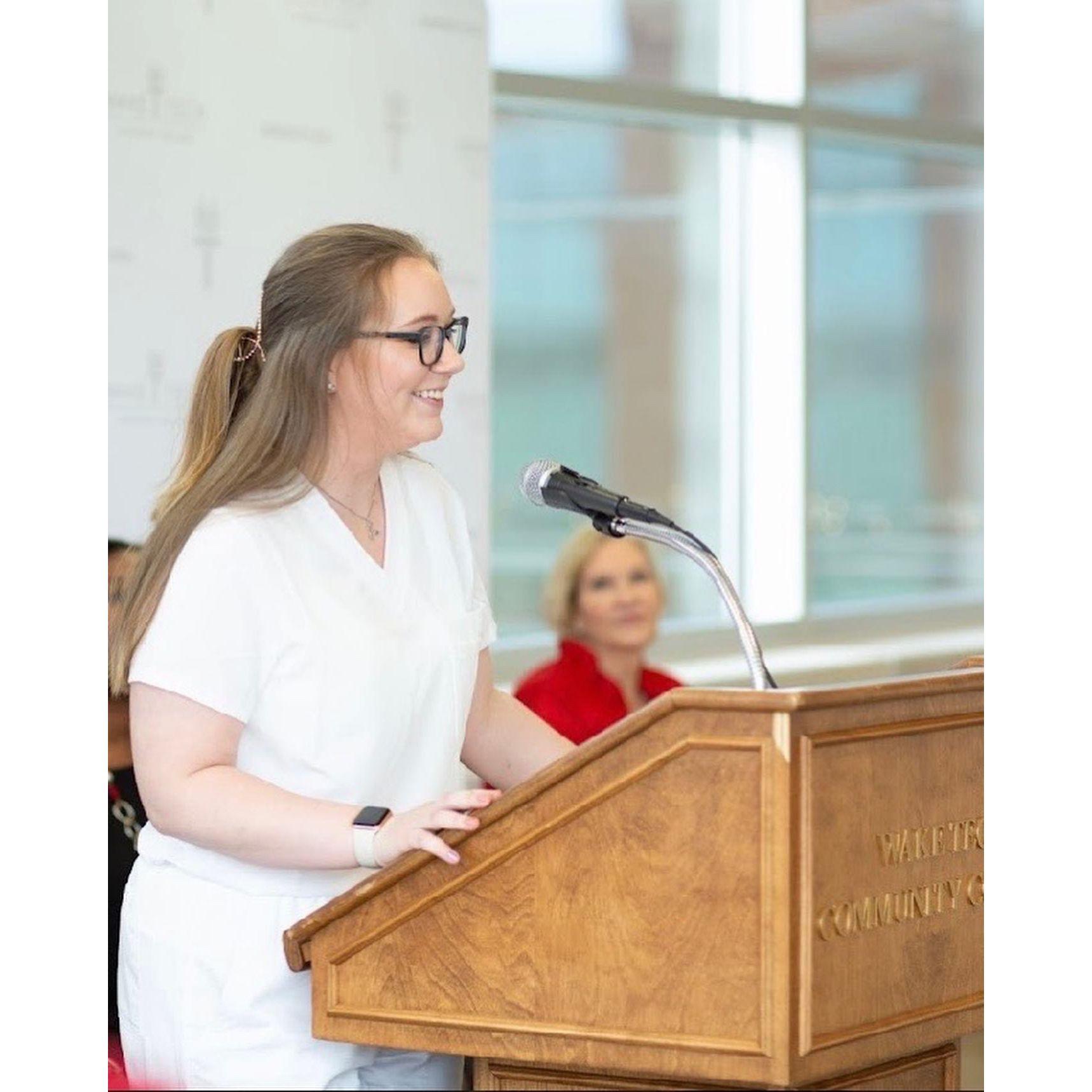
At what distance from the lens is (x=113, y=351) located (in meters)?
2.27

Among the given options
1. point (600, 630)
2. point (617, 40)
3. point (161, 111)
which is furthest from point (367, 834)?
point (617, 40)

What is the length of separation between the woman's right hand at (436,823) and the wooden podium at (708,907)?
14mm

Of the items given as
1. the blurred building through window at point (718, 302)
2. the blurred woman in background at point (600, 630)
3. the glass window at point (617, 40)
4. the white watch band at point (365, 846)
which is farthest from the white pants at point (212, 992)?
the glass window at point (617, 40)

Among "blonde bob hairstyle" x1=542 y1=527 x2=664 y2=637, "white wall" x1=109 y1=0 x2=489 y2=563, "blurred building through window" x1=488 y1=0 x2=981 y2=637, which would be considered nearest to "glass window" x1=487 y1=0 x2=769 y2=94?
"blurred building through window" x1=488 y1=0 x2=981 y2=637

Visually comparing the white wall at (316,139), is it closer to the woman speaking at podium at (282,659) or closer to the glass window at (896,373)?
the woman speaking at podium at (282,659)

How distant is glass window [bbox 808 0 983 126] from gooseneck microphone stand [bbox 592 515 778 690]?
212 inches

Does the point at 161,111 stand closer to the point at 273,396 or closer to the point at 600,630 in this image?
the point at 273,396

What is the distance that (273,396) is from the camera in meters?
1.62

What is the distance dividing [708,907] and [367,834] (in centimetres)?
31

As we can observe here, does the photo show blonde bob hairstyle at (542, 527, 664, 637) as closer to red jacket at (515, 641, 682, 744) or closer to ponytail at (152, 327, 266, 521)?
red jacket at (515, 641, 682, 744)

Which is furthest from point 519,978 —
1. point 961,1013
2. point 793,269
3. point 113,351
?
point 793,269

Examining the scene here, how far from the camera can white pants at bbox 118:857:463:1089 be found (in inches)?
→ 64.6
